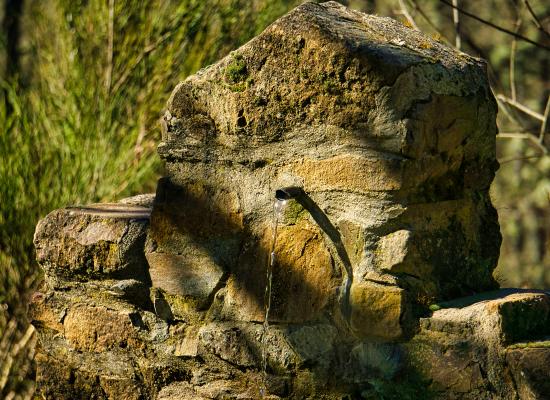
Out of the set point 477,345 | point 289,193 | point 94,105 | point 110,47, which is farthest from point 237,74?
point 110,47

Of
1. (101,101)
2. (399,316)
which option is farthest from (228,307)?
(101,101)

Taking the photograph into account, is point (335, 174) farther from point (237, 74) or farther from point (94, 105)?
point (94, 105)

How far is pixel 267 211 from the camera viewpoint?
224 centimetres

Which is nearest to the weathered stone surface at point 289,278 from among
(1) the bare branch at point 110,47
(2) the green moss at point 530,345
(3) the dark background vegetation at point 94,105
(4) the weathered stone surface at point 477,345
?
(4) the weathered stone surface at point 477,345

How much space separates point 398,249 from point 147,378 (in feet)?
2.69

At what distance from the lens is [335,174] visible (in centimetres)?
212

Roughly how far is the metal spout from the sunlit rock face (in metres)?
0.02

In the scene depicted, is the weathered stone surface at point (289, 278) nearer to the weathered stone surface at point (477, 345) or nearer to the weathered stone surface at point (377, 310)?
the weathered stone surface at point (377, 310)

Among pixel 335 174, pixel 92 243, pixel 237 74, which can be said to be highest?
pixel 237 74

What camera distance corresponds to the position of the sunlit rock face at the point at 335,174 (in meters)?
2.04

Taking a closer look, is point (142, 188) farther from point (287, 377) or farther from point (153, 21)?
point (287, 377)

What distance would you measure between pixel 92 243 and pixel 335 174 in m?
0.78

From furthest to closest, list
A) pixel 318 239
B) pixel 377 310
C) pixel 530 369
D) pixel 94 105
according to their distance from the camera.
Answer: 1. pixel 94 105
2. pixel 318 239
3. pixel 377 310
4. pixel 530 369

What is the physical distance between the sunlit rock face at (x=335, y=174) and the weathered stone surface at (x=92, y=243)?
0.12 m
